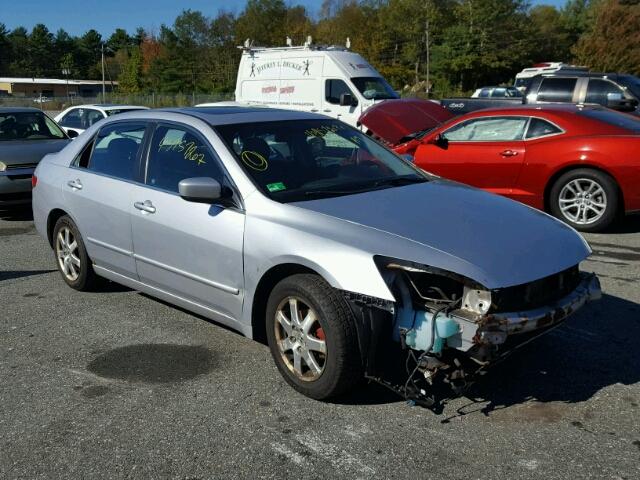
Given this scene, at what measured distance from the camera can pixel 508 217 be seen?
4074 millimetres

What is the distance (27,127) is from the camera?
10703 mm

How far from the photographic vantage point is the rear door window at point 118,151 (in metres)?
5.08

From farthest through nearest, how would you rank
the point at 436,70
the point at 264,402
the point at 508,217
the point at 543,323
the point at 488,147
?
the point at 436,70 → the point at 488,147 → the point at 508,217 → the point at 264,402 → the point at 543,323

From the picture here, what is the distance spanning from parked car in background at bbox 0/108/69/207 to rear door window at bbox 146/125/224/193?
537cm

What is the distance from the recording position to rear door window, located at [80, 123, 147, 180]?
508 cm

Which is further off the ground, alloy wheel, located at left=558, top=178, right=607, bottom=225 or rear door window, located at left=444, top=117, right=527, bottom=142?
rear door window, located at left=444, top=117, right=527, bottom=142

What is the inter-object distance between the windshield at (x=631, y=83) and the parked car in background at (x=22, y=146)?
452 inches

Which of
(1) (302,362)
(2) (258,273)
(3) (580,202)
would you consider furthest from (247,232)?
(3) (580,202)

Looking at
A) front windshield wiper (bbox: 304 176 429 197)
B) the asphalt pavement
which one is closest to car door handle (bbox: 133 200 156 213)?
the asphalt pavement

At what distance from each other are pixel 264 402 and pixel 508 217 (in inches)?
71.5

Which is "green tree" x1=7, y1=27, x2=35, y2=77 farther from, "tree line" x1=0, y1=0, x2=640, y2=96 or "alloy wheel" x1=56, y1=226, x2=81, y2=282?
"alloy wheel" x1=56, y1=226, x2=81, y2=282

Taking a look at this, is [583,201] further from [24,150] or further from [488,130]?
[24,150]

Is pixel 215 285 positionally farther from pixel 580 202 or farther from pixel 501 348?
pixel 580 202

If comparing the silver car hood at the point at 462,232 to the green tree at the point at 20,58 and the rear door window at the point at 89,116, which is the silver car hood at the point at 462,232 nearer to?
the rear door window at the point at 89,116
